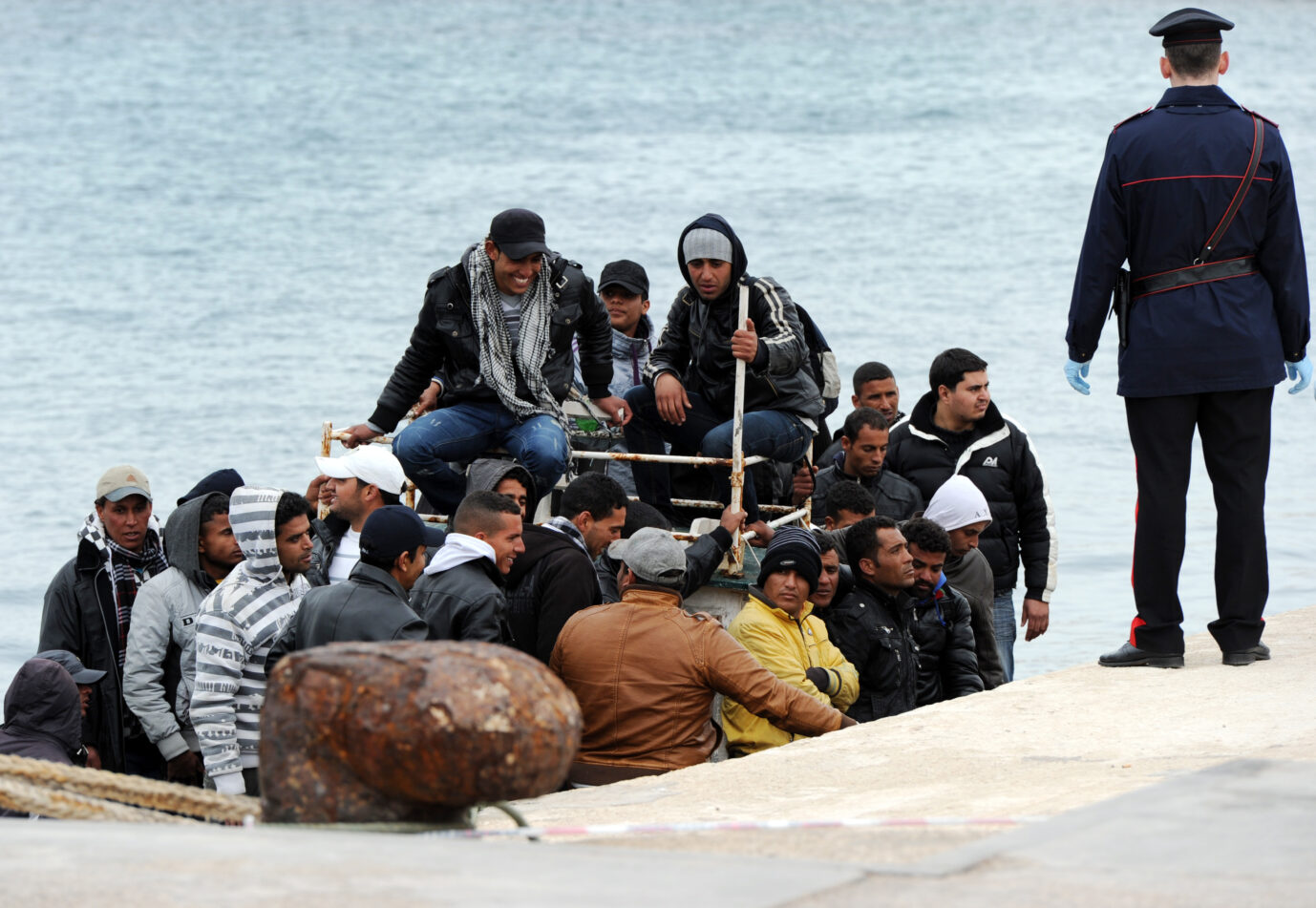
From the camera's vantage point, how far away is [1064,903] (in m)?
3.29

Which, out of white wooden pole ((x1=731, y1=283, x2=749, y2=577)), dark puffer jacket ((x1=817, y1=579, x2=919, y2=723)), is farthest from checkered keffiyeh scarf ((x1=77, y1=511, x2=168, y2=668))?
dark puffer jacket ((x1=817, y1=579, x2=919, y2=723))

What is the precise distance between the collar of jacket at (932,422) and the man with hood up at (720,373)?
2.31 ft

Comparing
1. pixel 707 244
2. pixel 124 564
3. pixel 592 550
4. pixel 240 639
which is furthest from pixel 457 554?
pixel 707 244

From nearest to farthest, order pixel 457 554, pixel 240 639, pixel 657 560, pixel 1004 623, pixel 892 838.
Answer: pixel 892 838 < pixel 240 639 < pixel 457 554 < pixel 657 560 < pixel 1004 623

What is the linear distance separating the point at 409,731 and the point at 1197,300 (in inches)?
137

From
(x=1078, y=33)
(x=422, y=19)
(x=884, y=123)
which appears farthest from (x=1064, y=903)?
(x=422, y=19)

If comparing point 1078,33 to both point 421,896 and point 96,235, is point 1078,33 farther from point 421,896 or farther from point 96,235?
point 421,896

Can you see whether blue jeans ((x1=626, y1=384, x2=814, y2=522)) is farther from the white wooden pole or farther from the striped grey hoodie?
the striped grey hoodie

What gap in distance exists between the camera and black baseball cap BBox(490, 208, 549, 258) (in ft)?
24.8

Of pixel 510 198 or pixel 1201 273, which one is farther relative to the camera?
pixel 510 198

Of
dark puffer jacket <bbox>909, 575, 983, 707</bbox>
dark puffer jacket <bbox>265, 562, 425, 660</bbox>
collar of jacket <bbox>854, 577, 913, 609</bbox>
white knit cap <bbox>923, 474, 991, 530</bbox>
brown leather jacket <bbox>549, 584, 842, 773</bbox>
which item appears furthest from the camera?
white knit cap <bbox>923, 474, 991, 530</bbox>

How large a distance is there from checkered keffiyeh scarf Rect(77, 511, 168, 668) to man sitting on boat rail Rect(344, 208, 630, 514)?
1.14m

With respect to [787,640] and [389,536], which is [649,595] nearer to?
[787,640]

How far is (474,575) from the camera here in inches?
246
